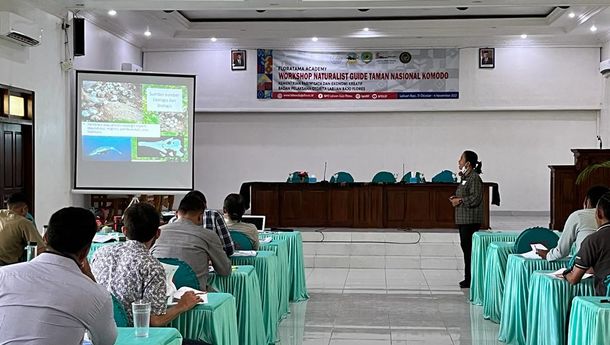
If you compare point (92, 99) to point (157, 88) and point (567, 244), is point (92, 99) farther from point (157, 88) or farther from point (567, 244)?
point (567, 244)

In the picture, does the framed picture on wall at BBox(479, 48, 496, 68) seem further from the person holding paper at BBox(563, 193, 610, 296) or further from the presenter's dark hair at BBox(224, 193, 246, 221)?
the person holding paper at BBox(563, 193, 610, 296)

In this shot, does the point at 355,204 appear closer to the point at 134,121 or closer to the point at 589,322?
the point at 134,121

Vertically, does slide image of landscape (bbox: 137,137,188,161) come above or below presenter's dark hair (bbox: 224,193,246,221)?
above

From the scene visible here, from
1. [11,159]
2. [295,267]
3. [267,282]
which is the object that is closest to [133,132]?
[11,159]

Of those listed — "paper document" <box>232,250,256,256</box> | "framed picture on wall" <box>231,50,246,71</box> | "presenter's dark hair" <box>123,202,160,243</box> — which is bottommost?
"paper document" <box>232,250,256,256</box>

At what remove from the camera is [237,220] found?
6.47m

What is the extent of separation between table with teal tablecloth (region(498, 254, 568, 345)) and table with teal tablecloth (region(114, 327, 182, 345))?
3.31 meters

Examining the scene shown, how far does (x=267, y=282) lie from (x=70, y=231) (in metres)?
3.51

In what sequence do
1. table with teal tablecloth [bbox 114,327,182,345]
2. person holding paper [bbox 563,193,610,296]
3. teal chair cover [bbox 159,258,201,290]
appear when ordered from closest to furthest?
1. table with teal tablecloth [bbox 114,327,182,345]
2. teal chair cover [bbox 159,258,201,290]
3. person holding paper [bbox 563,193,610,296]

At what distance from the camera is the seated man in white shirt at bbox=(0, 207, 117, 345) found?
245 centimetres

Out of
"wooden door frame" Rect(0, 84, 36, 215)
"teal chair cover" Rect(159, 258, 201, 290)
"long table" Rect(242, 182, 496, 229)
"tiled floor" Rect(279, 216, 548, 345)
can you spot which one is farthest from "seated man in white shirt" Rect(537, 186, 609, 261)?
"wooden door frame" Rect(0, 84, 36, 215)

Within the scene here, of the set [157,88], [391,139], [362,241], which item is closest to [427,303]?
[362,241]

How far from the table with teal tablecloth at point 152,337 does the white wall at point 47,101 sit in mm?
6930

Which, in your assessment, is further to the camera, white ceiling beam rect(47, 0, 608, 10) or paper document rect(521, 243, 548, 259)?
white ceiling beam rect(47, 0, 608, 10)
